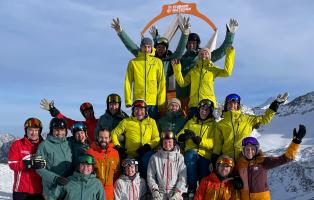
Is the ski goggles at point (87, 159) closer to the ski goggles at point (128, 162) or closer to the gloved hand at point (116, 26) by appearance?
the ski goggles at point (128, 162)

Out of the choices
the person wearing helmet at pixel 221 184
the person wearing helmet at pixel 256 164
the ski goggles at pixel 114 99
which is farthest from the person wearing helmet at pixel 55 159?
the person wearing helmet at pixel 256 164

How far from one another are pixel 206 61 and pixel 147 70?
1481mm

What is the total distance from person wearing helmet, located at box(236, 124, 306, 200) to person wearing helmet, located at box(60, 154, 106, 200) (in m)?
2.73

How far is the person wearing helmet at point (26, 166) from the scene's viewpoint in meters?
8.07

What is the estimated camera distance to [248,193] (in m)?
8.11

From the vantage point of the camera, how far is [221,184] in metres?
8.04

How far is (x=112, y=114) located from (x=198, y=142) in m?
2.48

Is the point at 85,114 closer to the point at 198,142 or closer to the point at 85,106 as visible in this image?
the point at 85,106

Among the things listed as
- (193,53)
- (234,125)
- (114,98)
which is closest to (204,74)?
(193,53)

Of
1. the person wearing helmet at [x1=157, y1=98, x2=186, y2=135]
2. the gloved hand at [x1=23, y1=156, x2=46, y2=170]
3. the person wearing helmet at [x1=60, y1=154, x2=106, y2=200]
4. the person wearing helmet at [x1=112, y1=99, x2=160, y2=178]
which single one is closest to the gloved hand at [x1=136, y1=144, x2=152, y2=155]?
the person wearing helmet at [x1=112, y1=99, x2=160, y2=178]

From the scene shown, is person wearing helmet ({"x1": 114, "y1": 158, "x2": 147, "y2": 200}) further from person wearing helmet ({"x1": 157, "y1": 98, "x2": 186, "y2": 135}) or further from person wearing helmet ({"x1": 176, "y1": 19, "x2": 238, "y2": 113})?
person wearing helmet ({"x1": 176, "y1": 19, "x2": 238, "y2": 113})

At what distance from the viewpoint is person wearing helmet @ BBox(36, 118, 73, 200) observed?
7875 mm

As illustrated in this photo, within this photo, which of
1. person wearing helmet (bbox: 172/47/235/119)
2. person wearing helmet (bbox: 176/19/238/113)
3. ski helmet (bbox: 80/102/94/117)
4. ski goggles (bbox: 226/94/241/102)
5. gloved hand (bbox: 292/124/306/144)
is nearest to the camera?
gloved hand (bbox: 292/124/306/144)

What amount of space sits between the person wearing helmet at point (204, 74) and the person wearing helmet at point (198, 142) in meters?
0.97
